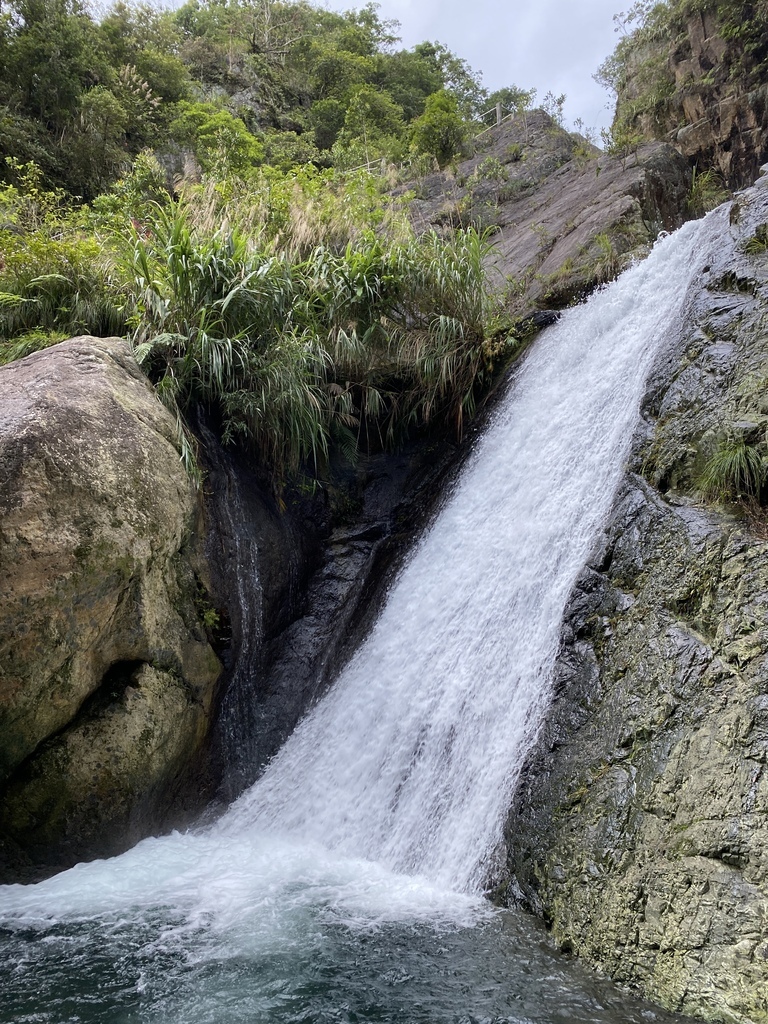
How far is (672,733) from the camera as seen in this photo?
171 inches

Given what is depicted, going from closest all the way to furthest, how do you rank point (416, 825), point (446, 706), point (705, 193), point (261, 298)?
point (416, 825), point (446, 706), point (261, 298), point (705, 193)

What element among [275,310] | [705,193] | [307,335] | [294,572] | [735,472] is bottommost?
[294,572]

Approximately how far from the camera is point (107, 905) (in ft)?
15.4

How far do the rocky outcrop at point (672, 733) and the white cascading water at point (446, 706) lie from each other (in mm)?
329

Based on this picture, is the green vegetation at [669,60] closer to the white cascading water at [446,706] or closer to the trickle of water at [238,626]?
the white cascading water at [446,706]

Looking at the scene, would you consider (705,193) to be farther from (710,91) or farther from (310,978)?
(310,978)

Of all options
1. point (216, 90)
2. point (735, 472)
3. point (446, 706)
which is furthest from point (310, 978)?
point (216, 90)

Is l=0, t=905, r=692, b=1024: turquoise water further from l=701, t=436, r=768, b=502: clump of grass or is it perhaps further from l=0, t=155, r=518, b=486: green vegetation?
l=0, t=155, r=518, b=486: green vegetation

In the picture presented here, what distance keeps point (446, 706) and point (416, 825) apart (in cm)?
100

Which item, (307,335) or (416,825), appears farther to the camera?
(307,335)

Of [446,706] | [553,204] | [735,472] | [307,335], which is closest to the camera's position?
[735,472]

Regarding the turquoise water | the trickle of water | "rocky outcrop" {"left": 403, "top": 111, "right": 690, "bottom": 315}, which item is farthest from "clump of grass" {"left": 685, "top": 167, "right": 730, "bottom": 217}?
the turquoise water

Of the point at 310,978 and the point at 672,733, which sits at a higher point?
the point at 672,733

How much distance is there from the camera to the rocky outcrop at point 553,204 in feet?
32.9
